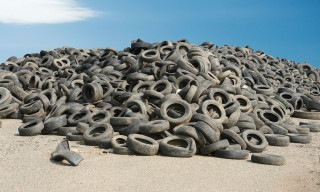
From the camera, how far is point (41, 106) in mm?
13555

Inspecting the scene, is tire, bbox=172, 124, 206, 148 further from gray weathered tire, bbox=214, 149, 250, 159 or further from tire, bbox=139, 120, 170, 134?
gray weathered tire, bbox=214, 149, 250, 159

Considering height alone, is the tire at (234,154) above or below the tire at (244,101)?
below

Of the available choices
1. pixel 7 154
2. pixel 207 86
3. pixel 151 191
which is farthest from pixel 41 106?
pixel 151 191

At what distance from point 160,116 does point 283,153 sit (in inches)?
142

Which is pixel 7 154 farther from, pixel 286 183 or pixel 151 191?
pixel 286 183

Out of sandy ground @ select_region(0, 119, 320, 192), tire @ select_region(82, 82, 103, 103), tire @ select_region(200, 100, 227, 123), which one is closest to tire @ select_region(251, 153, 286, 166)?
sandy ground @ select_region(0, 119, 320, 192)

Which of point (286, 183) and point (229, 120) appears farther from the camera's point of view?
point (229, 120)

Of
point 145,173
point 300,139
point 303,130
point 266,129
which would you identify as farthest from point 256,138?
point 145,173

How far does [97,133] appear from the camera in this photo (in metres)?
10.3

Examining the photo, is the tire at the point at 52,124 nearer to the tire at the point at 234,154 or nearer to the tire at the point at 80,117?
the tire at the point at 80,117

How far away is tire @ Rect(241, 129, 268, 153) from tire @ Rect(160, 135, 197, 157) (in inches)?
70.1

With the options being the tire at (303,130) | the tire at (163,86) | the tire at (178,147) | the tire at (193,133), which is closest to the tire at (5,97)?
the tire at (163,86)

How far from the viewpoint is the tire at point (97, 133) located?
9578 mm

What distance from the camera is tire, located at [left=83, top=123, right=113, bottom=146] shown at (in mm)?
9578
